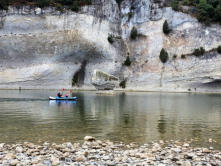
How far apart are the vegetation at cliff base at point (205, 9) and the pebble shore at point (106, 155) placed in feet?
175

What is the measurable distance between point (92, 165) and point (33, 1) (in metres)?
57.9

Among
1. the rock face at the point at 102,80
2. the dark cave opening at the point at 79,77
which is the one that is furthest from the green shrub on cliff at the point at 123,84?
the rock face at the point at 102,80

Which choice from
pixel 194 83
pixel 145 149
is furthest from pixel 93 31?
pixel 145 149

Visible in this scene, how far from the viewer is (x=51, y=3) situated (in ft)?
191

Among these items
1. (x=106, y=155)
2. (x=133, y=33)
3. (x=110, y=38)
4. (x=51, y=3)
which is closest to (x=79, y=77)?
(x=110, y=38)

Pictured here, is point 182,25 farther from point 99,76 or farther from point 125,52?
point 99,76

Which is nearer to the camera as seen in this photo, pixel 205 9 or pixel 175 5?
pixel 205 9

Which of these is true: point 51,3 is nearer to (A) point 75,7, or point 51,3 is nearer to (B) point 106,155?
(A) point 75,7

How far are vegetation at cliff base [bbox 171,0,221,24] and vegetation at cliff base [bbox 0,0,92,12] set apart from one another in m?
20.7

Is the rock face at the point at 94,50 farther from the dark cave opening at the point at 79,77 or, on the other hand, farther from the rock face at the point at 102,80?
the rock face at the point at 102,80

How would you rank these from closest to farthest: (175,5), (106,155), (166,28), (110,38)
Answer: (106,155) → (166,28) → (110,38) → (175,5)

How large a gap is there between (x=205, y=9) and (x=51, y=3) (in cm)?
3289

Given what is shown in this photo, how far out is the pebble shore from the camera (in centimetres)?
795

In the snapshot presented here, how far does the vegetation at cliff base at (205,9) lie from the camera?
2263 inches
